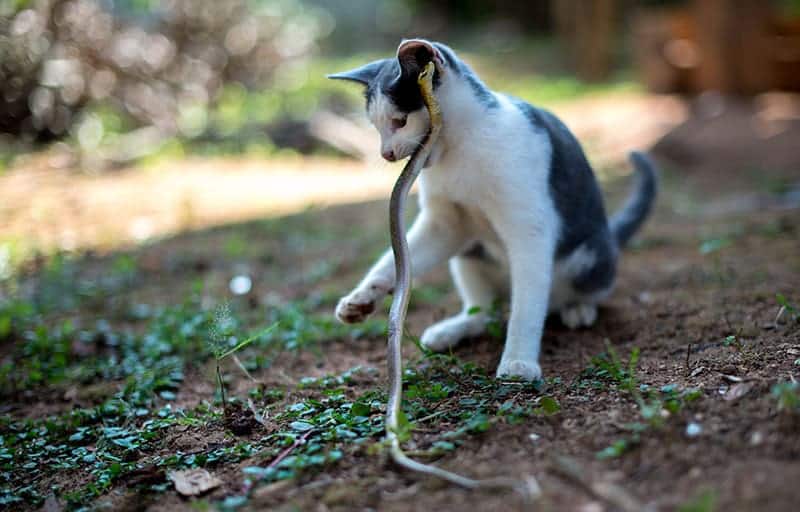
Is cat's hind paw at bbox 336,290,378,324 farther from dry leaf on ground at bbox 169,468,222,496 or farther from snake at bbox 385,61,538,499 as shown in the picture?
dry leaf on ground at bbox 169,468,222,496

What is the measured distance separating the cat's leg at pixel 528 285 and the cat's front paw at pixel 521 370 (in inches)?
2.0

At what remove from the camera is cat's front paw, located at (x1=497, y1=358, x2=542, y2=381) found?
2725 millimetres

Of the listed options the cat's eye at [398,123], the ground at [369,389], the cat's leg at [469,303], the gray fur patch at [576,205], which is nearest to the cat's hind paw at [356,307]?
the ground at [369,389]

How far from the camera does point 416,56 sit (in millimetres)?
2721

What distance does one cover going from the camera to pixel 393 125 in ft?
9.16

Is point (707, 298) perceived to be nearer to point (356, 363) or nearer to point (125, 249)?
point (356, 363)

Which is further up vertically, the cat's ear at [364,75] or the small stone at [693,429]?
the cat's ear at [364,75]

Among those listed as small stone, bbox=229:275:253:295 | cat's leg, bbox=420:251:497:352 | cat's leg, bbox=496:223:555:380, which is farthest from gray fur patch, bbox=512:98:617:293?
small stone, bbox=229:275:253:295

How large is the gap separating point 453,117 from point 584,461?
55.1 inches

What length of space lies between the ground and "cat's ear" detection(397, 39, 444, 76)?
3.47 ft

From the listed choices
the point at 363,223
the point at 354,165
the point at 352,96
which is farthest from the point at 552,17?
the point at 363,223

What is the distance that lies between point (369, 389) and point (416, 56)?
4.20 ft

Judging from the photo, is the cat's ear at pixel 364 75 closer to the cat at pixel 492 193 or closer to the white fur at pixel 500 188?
the cat at pixel 492 193

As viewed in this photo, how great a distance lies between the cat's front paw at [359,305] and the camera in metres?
2.94
